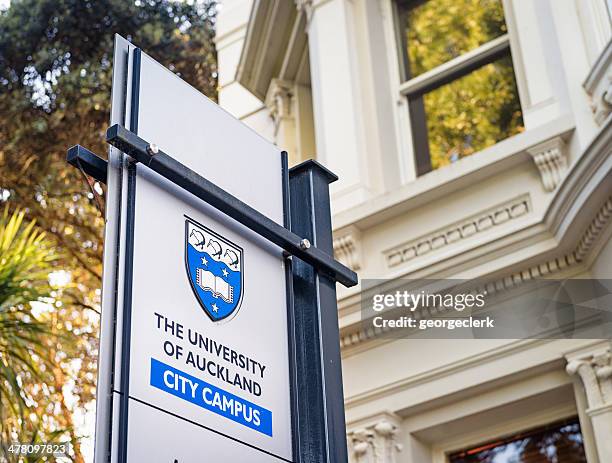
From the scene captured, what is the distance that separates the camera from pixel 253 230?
345cm

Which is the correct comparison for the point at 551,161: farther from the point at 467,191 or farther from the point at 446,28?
the point at 446,28

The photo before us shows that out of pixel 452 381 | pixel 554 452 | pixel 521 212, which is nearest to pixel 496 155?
pixel 521 212

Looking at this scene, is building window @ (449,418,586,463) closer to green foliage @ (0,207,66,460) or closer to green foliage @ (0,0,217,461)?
green foliage @ (0,207,66,460)

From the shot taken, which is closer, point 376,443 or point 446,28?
point 376,443

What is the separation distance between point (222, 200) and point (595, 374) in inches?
148

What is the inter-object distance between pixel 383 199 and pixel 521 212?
43.0 inches

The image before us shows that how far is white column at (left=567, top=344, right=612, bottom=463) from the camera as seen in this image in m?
6.04

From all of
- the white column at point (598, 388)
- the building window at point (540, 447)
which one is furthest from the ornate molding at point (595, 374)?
the building window at point (540, 447)

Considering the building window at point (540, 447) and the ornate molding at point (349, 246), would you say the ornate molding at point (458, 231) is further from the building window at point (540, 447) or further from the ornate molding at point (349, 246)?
the building window at point (540, 447)

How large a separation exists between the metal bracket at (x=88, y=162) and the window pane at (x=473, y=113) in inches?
210

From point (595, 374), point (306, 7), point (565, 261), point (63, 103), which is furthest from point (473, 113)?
point (63, 103)

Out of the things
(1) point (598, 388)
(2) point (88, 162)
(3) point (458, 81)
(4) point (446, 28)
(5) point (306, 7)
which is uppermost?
(5) point (306, 7)

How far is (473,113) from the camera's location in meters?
8.18

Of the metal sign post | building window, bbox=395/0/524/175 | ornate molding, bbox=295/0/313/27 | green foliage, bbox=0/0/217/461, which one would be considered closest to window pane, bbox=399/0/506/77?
building window, bbox=395/0/524/175
